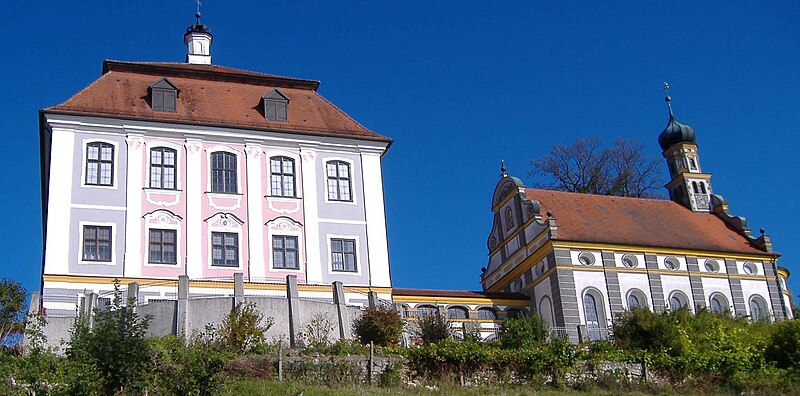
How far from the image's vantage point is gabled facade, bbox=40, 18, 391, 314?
112 feet

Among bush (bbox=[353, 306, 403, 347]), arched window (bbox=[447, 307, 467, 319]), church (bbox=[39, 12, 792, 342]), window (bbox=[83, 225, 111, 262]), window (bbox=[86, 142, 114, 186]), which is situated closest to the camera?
bush (bbox=[353, 306, 403, 347])

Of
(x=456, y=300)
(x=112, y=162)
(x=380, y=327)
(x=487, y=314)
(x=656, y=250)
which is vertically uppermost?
(x=112, y=162)

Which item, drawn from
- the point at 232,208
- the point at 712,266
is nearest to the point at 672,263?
the point at 712,266

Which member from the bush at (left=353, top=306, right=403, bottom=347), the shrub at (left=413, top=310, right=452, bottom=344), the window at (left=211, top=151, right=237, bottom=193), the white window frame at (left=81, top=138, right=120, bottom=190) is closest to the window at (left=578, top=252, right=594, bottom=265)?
the shrub at (left=413, top=310, right=452, bottom=344)

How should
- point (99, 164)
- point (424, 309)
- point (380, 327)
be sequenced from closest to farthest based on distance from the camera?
1. point (380, 327)
2. point (99, 164)
3. point (424, 309)

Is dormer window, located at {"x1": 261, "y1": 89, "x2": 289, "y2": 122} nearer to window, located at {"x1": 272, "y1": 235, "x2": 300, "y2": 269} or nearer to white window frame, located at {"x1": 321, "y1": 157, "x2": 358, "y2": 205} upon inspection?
white window frame, located at {"x1": 321, "y1": 157, "x2": 358, "y2": 205}

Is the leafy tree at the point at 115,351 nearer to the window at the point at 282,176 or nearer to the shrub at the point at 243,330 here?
the shrub at the point at 243,330

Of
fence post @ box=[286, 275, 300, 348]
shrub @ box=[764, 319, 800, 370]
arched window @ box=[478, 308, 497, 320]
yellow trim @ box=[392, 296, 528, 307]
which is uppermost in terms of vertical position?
yellow trim @ box=[392, 296, 528, 307]

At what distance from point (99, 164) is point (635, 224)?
26704 millimetres

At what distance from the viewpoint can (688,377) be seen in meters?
29.2

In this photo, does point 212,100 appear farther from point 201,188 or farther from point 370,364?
point 370,364

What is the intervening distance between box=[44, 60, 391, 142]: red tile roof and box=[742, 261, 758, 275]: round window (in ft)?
70.6

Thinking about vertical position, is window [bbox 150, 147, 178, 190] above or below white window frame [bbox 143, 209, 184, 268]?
above

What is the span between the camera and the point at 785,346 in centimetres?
3136
